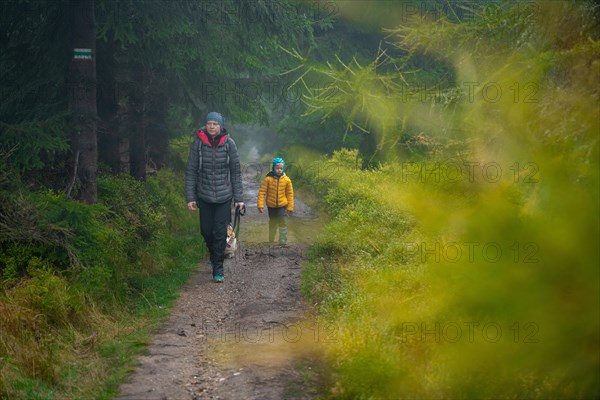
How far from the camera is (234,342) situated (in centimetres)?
740

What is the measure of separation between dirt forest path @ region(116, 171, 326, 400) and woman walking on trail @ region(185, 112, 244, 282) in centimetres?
90

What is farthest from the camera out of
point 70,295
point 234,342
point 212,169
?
point 212,169

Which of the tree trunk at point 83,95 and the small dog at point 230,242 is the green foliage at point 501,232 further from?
the tree trunk at point 83,95

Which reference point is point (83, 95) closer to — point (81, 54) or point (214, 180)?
point (81, 54)

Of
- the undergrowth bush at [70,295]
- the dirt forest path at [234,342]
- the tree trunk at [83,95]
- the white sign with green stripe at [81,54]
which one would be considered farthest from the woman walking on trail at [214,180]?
the white sign with green stripe at [81,54]

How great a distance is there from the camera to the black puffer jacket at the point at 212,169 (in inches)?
401

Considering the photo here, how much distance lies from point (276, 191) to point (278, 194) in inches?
3.1

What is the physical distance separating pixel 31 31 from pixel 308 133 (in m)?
20.1

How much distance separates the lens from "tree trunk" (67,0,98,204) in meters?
10.6

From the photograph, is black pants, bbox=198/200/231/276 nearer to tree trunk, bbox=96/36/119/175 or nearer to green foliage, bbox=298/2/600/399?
tree trunk, bbox=96/36/119/175

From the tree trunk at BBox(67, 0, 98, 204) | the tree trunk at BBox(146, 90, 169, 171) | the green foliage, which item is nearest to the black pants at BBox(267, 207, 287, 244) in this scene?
the tree trunk at BBox(67, 0, 98, 204)

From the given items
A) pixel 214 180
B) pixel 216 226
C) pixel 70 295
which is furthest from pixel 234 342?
pixel 214 180

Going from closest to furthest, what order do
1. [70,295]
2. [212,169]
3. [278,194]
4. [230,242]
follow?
[70,295], [212,169], [230,242], [278,194]

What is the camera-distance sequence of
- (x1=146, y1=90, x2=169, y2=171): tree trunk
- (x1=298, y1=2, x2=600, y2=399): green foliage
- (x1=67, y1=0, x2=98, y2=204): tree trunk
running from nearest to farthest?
1. (x1=298, y1=2, x2=600, y2=399): green foliage
2. (x1=67, y1=0, x2=98, y2=204): tree trunk
3. (x1=146, y1=90, x2=169, y2=171): tree trunk
